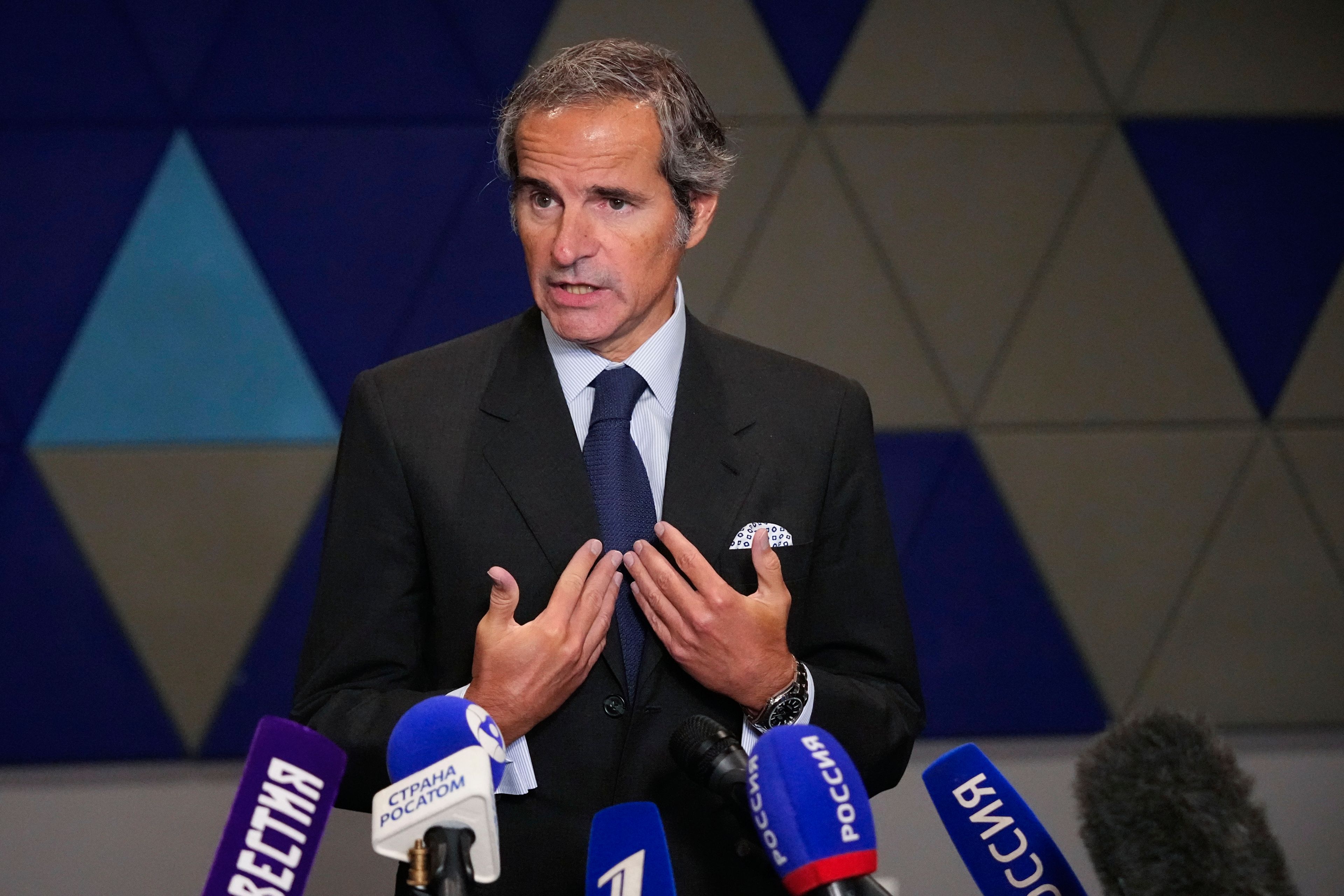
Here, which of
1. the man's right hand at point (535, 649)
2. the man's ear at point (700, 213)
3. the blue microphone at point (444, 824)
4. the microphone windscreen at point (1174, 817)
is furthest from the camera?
the man's ear at point (700, 213)

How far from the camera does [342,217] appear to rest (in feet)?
13.0

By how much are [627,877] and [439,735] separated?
7.2 inches

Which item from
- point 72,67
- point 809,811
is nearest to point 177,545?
point 72,67

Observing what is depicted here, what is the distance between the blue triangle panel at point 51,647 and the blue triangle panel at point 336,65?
1.29 metres

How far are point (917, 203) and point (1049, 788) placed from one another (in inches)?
70.4

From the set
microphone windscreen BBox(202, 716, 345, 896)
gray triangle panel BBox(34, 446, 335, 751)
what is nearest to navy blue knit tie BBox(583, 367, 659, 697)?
microphone windscreen BBox(202, 716, 345, 896)

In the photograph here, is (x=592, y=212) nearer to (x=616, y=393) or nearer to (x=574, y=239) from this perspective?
(x=574, y=239)

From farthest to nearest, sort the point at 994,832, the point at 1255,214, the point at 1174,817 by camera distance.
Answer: the point at 1255,214 → the point at 994,832 → the point at 1174,817

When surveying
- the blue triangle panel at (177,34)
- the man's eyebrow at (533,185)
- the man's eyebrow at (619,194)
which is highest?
the blue triangle panel at (177,34)

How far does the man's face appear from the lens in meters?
1.49

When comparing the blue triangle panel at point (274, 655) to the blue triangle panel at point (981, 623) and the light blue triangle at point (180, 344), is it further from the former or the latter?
the blue triangle panel at point (981, 623)

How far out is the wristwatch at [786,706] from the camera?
4.74ft

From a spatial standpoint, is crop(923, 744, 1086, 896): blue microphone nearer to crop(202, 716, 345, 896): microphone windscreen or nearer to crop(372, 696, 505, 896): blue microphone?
crop(372, 696, 505, 896): blue microphone

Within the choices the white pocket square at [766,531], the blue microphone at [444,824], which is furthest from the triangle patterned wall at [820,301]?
the blue microphone at [444,824]
